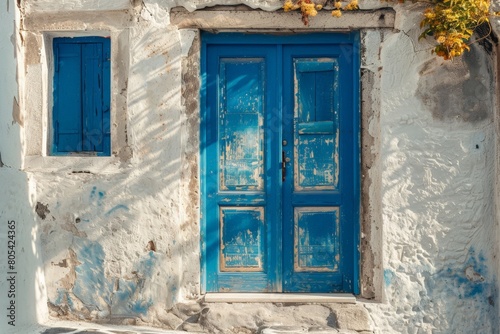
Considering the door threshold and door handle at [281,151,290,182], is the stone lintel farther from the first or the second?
the door threshold

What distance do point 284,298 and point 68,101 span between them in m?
2.24

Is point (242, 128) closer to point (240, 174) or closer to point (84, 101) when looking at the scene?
point (240, 174)

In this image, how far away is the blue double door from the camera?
4758 mm

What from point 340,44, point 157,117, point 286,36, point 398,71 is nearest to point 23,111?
point 157,117

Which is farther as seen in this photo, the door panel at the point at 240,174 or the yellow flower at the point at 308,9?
the door panel at the point at 240,174

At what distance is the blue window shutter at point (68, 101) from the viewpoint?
486 cm

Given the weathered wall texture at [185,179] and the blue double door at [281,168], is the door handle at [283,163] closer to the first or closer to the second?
the blue double door at [281,168]

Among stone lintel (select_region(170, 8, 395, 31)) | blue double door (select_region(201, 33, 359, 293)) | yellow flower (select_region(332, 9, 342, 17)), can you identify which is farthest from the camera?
blue double door (select_region(201, 33, 359, 293))

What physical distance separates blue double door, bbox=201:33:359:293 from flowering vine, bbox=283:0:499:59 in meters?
0.46

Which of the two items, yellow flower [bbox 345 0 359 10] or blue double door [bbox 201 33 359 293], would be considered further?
blue double door [bbox 201 33 359 293]

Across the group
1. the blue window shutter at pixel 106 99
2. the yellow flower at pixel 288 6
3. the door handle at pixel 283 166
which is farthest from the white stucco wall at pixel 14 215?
the yellow flower at pixel 288 6

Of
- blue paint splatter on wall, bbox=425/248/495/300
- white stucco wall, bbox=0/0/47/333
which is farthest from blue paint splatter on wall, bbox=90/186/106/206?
blue paint splatter on wall, bbox=425/248/495/300

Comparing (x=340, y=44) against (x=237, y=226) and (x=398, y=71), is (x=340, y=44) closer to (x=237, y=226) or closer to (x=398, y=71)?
(x=398, y=71)

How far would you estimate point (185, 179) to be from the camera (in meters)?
4.69
